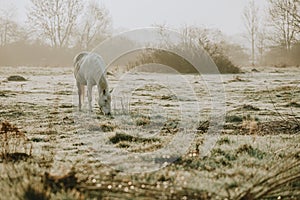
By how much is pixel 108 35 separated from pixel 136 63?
31219 mm

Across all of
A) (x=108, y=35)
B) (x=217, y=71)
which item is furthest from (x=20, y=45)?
(x=217, y=71)

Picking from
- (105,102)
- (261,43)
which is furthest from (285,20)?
(105,102)

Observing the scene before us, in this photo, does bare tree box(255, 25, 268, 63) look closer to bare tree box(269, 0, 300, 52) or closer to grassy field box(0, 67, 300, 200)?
bare tree box(269, 0, 300, 52)

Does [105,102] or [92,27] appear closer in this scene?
[105,102]

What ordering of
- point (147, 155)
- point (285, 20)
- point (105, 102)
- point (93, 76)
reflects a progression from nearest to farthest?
point (147, 155) → point (105, 102) → point (93, 76) → point (285, 20)

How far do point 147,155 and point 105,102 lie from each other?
607 cm

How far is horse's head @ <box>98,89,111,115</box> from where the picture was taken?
1164cm

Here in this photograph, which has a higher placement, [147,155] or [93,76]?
[93,76]

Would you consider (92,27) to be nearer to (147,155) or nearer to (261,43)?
(261,43)

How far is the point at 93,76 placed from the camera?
1272 centimetres

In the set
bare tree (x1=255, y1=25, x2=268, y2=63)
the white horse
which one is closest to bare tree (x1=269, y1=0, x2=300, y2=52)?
bare tree (x1=255, y1=25, x2=268, y2=63)

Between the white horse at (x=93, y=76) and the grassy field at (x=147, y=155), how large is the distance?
0.40 meters

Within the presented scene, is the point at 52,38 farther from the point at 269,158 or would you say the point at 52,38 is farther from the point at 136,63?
the point at 269,158

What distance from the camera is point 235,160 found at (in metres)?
5.66
